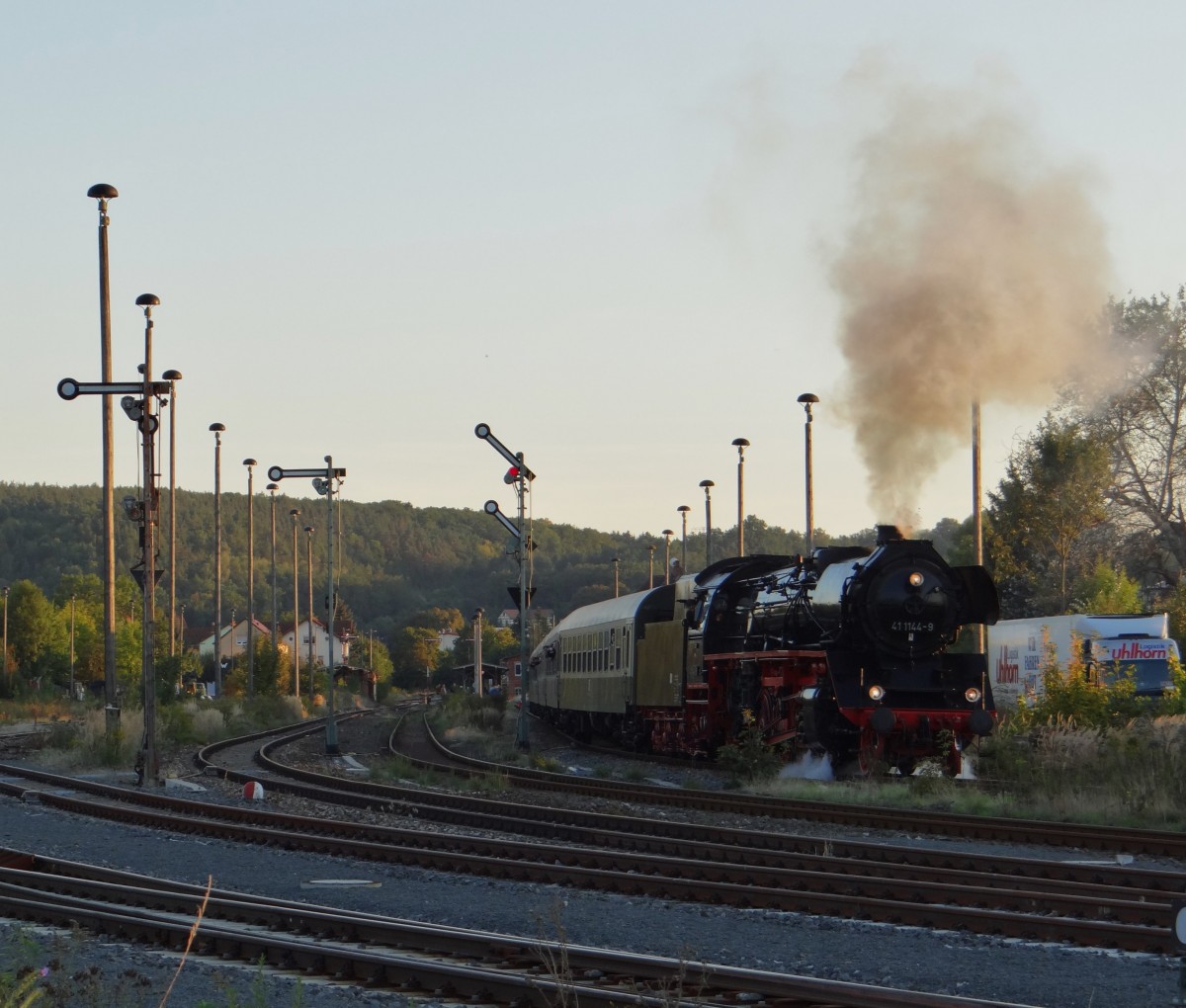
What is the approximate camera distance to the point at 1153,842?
13758 millimetres

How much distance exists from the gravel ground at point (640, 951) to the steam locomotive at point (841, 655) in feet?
29.7

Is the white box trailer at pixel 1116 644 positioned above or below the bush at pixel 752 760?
above

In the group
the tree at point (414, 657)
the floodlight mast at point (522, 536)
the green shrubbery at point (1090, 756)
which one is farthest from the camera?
the tree at point (414, 657)

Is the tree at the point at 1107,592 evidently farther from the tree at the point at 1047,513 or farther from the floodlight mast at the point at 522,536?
the floodlight mast at the point at 522,536

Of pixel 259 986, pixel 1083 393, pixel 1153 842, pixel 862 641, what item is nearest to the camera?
→ pixel 259 986

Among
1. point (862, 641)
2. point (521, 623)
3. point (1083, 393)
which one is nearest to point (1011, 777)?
point (862, 641)

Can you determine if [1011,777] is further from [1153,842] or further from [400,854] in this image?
[400,854]

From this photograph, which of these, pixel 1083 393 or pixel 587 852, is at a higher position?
pixel 1083 393

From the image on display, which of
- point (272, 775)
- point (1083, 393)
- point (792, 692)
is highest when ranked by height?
point (1083, 393)

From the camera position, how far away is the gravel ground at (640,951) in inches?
299

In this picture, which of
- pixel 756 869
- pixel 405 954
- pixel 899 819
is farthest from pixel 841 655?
pixel 405 954

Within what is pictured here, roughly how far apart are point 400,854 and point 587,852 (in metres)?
1.66

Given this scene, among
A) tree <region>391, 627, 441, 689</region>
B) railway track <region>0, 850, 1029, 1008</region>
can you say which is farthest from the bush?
tree <region>391, 627, 441, 689</region>

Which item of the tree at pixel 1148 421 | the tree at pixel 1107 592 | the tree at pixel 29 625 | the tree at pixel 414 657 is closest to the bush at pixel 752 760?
the tree at pixel 1107 592
